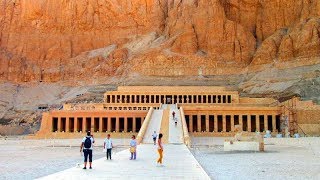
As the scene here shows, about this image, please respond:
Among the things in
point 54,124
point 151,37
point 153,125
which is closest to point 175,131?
point 153,125

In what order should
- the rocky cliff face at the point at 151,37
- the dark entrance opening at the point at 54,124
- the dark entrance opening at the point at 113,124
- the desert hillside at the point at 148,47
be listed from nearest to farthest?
the dark entrance opening at the point at 54,124, the dark entrance opening at the point at 113,124, the desert hillside at the point at 148,47, the rocky cliff face at the point at 151,37

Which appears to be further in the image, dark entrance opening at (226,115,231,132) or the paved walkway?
dark entrance opening at (226,115,231,132)

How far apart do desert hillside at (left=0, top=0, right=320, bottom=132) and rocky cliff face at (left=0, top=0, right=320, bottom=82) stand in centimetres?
20

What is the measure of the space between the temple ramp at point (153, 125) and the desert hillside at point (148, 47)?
85.7 ft

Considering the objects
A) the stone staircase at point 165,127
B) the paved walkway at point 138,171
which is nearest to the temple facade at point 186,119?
the stone staircase at point 165,127

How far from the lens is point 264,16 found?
94062 millimetres

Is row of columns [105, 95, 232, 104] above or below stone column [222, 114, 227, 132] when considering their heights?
above

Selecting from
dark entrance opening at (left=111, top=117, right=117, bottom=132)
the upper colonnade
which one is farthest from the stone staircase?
the upper colonnade

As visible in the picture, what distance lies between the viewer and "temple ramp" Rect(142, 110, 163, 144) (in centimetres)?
3925

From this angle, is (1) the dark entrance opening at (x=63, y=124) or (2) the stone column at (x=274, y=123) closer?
(2) the stone column at (x=274, y=123)

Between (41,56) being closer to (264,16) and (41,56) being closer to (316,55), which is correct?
(264,16)

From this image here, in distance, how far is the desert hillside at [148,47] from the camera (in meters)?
82.8

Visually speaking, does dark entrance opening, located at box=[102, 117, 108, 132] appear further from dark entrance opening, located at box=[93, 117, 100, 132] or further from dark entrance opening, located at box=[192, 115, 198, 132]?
dark entrance opening, located at box=[192, 115, 198, 132]

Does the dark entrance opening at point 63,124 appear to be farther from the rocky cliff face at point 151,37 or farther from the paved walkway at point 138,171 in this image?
the paved walkway at point 138,171
